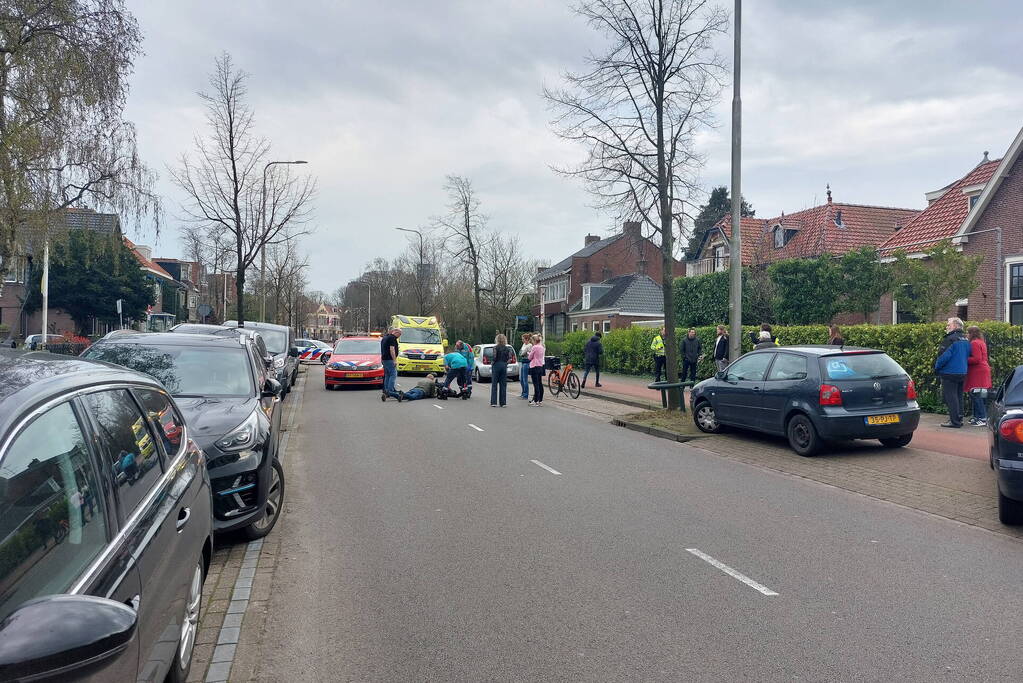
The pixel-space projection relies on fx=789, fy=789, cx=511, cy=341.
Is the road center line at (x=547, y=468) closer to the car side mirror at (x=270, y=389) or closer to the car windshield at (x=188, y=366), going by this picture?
the car side mirror at (x=270, y=389)

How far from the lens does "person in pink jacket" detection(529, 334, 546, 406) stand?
772 inches

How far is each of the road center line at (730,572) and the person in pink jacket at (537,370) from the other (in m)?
13.3

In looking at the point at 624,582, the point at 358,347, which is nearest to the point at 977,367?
the point at 624,582

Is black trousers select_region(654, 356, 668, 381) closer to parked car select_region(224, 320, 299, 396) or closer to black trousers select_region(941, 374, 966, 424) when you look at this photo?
black trousers select_region(941, 374, 966, 424)

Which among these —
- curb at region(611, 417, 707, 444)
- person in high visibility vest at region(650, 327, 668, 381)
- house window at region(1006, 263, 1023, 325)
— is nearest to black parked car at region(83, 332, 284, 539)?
curb at region(611, 417, 707, 444)

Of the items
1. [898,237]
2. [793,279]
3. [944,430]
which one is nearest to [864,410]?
[944,430]

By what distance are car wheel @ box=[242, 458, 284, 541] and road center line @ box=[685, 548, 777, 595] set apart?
3.45 metres

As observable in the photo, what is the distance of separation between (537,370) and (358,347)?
708cm

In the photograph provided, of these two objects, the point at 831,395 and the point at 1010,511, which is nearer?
the point at 1010,511

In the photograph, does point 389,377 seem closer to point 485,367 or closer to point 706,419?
point 706,419

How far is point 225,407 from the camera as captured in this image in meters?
6.86

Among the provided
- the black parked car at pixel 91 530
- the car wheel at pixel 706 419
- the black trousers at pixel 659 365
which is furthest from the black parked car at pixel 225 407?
the black trousers at pixel 659 365

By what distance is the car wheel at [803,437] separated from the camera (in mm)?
10659

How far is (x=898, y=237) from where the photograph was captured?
29219 mm
